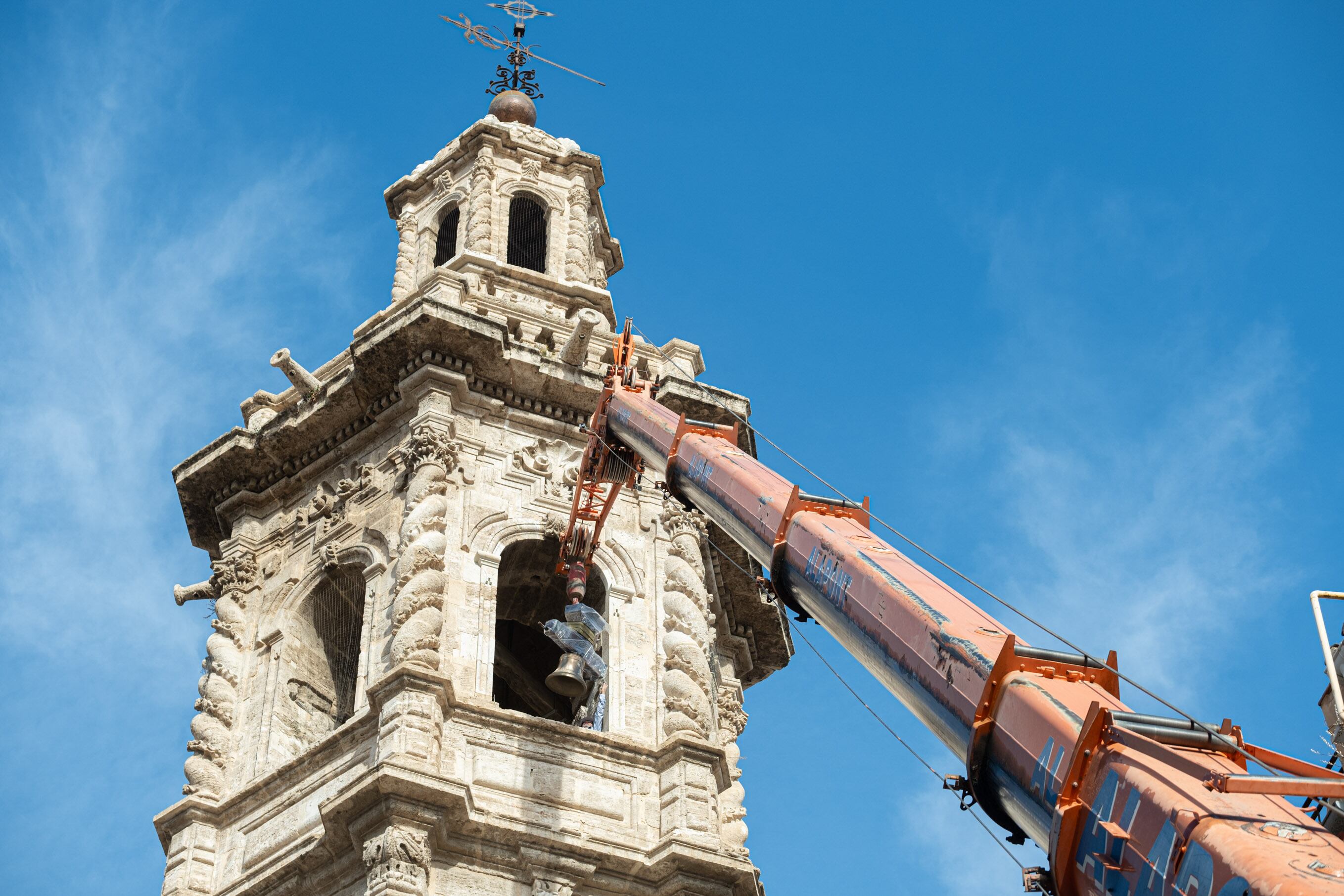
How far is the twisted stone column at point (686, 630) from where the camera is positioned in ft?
74.6

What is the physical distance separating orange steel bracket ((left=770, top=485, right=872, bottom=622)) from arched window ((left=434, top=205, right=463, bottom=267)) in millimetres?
18208

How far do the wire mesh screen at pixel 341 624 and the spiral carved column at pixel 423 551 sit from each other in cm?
165

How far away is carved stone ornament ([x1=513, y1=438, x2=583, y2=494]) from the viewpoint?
83.3 ft

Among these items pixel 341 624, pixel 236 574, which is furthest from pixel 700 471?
pixel 236 574

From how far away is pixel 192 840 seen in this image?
22016 millimetres

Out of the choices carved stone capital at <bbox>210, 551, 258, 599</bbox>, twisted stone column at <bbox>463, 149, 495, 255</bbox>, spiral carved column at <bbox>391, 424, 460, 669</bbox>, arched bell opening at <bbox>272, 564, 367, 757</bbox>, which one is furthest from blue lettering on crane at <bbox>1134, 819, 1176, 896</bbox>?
twisted stone column at <bbox>463, 149, 495, 255</bbox>

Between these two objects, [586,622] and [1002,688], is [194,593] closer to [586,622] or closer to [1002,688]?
[586,622]

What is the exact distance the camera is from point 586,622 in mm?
23281

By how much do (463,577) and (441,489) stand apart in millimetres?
1407

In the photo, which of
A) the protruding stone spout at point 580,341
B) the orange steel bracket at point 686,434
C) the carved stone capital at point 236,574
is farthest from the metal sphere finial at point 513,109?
the orange steel bracket at point 686,434

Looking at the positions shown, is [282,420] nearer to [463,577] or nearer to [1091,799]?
[463,577]

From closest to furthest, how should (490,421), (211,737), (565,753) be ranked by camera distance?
(565,753)
(211,737)
(490,421)

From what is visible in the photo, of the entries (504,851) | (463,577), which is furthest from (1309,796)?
(463,577)

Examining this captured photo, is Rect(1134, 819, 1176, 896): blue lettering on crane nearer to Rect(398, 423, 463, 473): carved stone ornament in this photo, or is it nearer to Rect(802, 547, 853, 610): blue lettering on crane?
Rect(802, 547, 853, 610): blue lettering on crane
